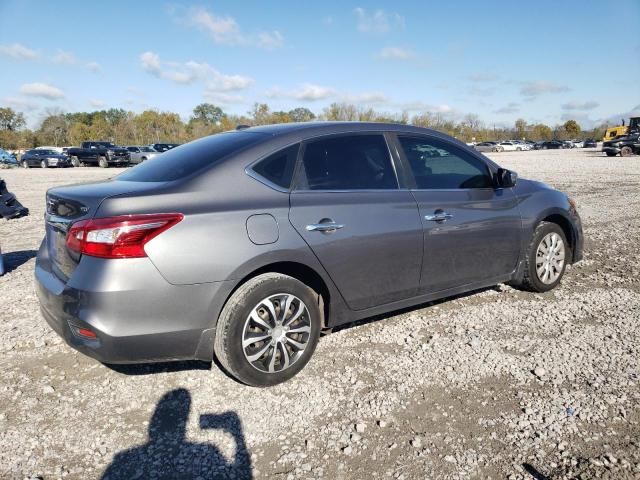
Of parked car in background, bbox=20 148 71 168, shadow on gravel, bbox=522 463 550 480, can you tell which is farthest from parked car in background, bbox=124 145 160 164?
shadow on gravel, bbox=522 463 550 480

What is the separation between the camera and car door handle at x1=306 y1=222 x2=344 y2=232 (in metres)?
3.14

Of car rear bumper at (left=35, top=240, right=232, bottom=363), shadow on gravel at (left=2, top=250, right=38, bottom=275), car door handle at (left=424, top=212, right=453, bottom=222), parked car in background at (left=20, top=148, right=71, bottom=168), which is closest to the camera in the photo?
car rear bumper at (left=35, top=240, right=232, bottom=363)

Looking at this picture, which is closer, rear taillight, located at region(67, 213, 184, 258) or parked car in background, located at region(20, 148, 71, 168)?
rear taillight, located at region(67, 213, 184, 258)

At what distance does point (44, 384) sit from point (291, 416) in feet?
5.67

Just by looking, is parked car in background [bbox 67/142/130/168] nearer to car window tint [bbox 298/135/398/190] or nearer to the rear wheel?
car window tint [bbox 298/135/398/190]

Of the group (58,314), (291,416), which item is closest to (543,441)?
(291,416)

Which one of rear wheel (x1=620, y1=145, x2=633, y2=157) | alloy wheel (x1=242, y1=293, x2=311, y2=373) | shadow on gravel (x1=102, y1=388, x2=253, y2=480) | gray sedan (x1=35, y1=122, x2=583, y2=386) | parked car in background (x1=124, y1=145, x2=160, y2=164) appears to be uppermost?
rear wheel (x1=620, y1=145, x2=633, y2=157)

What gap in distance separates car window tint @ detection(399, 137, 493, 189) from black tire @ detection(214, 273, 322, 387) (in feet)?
4.77

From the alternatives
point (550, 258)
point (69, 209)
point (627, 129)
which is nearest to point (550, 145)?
point (627, 129)

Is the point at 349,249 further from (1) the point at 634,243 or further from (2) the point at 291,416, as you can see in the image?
(1) the point at 634,243

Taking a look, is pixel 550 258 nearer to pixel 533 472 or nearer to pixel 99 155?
pixel 533 472

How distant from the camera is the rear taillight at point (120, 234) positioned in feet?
8.62

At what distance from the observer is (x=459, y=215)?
3.92 metres

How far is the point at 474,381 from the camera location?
10.4 feet
